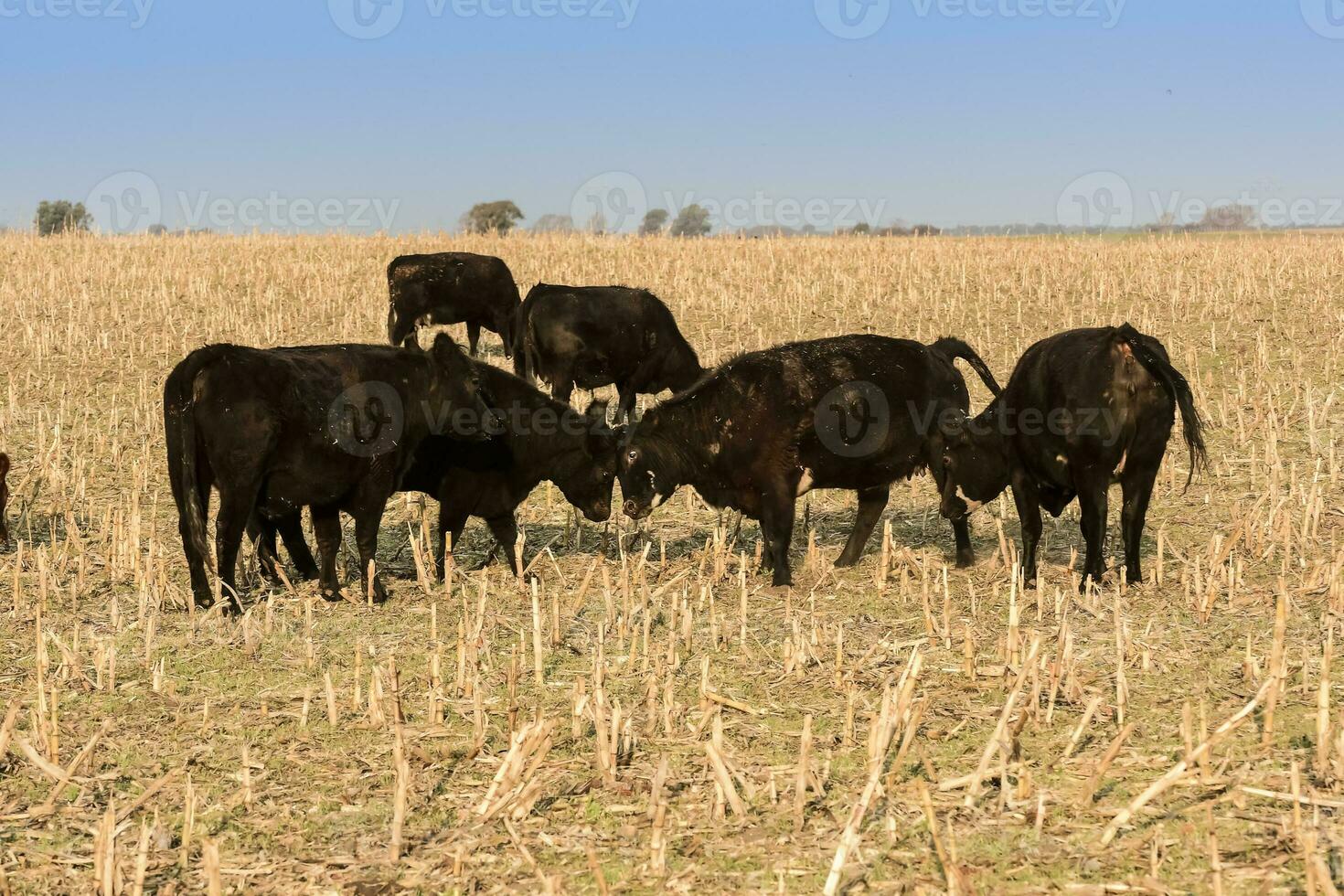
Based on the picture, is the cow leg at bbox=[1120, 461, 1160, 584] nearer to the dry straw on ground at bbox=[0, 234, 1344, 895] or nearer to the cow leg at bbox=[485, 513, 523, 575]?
the dry straw on ground at bbox=[0, 234, 1344, 895]

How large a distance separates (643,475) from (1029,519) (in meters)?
2.87

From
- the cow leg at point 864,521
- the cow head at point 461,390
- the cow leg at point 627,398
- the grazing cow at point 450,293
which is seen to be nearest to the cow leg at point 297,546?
the cow head at point 461,390

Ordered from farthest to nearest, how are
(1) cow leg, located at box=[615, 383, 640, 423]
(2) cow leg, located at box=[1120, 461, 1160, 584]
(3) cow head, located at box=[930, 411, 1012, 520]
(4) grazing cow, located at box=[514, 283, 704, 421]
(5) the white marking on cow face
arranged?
(1) cow leg, located at box=[615, 383, 640, 423] < (4) grazing cow, located at box=[514, 283, 704, 421] < (5) the white marking on cow face < (3) cow head, located at box=[930, 411, 1012, 520] < (2) cow leg, located at box=[1120, 461, 1160, 584]

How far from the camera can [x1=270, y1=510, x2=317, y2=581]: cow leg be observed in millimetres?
9227

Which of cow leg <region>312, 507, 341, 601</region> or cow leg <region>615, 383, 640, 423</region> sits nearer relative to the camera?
cow leg <region>312, 507, 341, 601</region>

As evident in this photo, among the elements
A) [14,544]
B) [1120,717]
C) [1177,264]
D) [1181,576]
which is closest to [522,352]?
[14,544]

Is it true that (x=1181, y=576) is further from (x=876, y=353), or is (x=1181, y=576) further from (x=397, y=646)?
(x=397, y=646)

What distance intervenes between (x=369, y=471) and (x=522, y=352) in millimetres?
6912

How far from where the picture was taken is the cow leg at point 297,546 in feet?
30.3

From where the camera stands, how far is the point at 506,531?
9.82 meters

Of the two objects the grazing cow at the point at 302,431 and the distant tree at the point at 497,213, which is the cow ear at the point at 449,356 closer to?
the grazing cow at the point at 302,431


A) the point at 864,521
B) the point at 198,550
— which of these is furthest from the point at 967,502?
the point at 198,550

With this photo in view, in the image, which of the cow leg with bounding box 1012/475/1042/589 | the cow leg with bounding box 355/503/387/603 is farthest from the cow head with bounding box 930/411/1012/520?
the cow leg with bounding box 355/503/387/603

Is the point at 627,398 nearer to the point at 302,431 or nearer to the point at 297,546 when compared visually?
the point at 297,546
